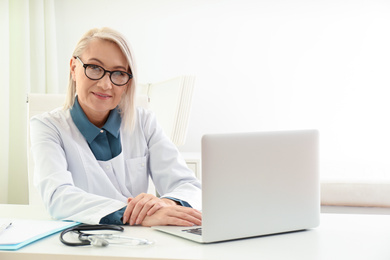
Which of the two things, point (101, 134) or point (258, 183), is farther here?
point (101, 134)

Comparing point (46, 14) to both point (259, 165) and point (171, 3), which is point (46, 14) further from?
point (259, 165)

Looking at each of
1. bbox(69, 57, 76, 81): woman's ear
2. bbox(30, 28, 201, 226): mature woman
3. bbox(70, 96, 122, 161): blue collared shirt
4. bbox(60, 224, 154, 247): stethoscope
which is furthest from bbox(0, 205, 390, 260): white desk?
bbox(69, 57, 76, 81): woman's ear

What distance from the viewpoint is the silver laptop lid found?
2.96ft

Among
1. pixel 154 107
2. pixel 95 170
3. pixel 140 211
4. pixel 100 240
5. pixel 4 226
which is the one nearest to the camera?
pixel 100 240

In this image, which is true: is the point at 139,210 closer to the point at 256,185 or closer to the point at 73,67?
the point at 256,185

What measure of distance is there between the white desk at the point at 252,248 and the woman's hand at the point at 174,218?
34 millimetres

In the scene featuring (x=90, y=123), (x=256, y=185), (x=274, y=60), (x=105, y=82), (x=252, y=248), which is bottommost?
(x=252, y=248)

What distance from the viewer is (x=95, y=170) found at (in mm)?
1472

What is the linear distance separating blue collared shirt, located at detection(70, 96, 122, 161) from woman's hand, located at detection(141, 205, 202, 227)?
466mm

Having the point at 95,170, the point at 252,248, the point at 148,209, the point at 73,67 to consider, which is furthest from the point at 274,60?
the point at 252,248

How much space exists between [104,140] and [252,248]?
2.52 feet

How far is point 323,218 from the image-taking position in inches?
46.6

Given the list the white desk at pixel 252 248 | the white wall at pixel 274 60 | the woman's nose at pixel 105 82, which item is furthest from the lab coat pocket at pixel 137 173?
the white wall at pixel 274 60

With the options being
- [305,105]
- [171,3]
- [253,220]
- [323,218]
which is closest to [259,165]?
[253,220]
